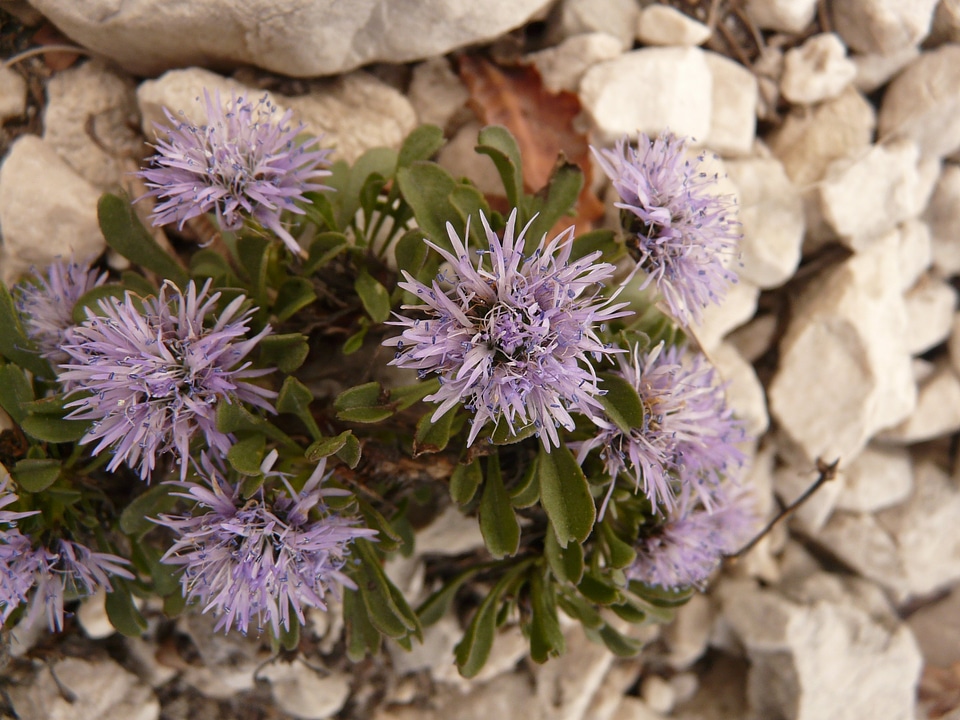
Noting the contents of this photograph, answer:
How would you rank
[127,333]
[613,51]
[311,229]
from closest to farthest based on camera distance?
1. [127,333]
2. [311,229]
3. [613,51]

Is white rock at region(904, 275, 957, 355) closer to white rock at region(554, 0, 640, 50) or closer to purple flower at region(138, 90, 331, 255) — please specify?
white rock at region(554, 0, 640, 50)

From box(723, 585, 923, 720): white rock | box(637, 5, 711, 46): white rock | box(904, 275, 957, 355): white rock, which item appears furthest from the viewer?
box(904, 275, 957, 355): white rock

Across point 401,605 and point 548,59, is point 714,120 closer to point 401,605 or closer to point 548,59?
point 548,59

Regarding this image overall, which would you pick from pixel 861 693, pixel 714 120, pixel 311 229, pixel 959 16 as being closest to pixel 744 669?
pixel 861 693

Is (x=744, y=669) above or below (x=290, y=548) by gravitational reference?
below

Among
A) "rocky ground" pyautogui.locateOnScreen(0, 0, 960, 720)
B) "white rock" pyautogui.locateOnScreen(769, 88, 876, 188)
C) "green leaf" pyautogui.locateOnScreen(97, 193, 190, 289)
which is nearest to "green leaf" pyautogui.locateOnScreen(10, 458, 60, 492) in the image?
"green leaf" pyautogui.locateOnScreen(97, 193, 190, 289)

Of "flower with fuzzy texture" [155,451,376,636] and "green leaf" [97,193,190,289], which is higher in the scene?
"green leaf" [97,193,190,289]

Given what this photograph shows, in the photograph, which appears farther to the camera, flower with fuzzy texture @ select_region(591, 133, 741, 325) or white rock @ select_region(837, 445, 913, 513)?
white rock @ select_region(837, 445, 913, 513)
